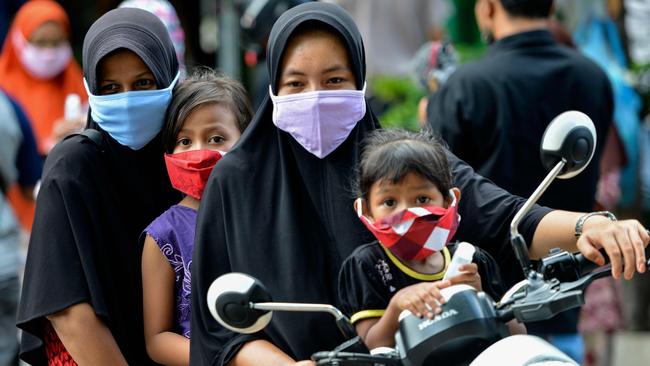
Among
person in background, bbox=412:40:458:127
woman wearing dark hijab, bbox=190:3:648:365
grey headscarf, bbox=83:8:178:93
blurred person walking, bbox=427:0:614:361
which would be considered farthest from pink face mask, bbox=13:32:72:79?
woman wearing dark hijab, bbox=190:3:648:365

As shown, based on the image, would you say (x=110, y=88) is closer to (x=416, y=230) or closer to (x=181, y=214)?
(x=181, y=214)

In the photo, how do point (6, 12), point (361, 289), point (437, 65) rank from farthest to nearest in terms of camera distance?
1. point (6, 12)
2. point (437, 65)
3. point (361, 289)

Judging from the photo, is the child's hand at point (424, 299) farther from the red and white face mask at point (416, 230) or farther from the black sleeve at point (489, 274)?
the black sleeve at point (489, 274)

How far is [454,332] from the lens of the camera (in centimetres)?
271

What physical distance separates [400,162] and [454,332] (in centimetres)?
62

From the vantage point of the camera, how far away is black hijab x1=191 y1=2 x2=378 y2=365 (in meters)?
3.34

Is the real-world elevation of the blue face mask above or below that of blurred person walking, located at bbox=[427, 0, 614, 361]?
above

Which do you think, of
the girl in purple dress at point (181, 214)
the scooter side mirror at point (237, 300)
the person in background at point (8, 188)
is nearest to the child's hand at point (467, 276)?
the scooter side mirror at point (237, 300)

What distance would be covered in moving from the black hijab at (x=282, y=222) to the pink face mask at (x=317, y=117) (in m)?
0.05

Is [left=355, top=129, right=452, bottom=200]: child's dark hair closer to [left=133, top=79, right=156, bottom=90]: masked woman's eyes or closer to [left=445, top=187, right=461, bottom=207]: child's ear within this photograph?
[left=445, top=187, right=461, bottom=207]: child's ear

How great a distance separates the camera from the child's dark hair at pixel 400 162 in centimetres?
321

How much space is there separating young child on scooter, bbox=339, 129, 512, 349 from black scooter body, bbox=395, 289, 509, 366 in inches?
8.7

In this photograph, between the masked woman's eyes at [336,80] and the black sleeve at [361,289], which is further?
the masked woman's eyes at [336,80]

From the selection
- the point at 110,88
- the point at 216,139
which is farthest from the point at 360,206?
the point at 110,88
